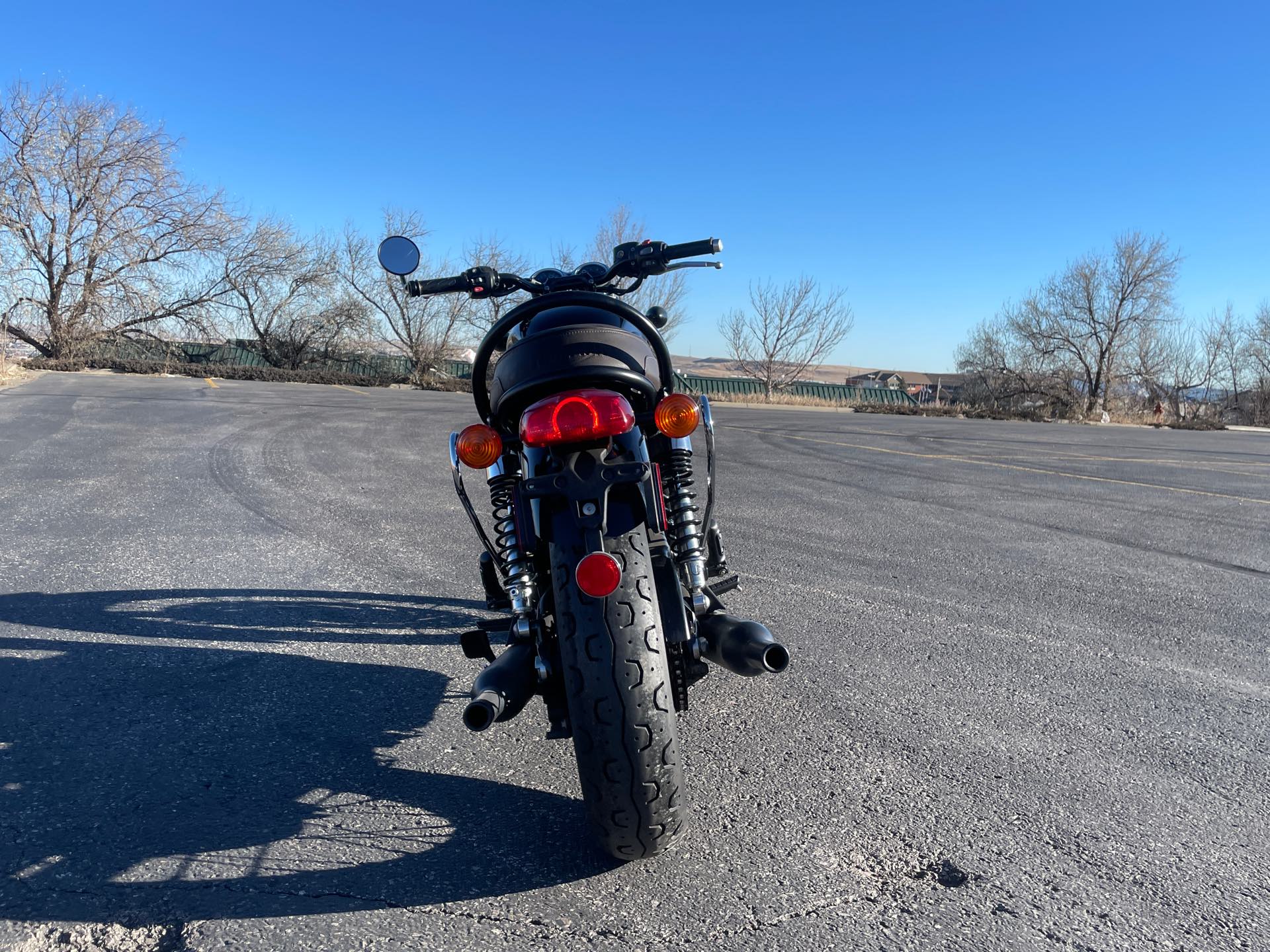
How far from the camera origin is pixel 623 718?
211cm

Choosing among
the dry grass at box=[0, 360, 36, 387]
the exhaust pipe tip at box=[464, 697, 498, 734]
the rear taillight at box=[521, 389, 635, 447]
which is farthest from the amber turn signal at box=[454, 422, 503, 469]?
the dry grass at box=[0, 360, 36, 387]

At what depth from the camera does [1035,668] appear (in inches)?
154

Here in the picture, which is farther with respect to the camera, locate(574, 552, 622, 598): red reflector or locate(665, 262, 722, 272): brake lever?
locate(665, 262, 722, 272): brake lever

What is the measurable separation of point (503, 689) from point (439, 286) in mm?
1984

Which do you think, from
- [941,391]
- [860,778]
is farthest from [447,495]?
[941,391]

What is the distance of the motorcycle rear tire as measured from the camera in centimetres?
212

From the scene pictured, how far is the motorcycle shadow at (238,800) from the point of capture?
7.00 ft

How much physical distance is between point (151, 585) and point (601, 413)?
368cm

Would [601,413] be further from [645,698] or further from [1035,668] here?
[1035,668]

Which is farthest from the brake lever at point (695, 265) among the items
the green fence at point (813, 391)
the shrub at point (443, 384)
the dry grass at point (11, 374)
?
the green fence at point (813, 391)

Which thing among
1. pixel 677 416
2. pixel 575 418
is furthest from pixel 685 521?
pixel 575 418

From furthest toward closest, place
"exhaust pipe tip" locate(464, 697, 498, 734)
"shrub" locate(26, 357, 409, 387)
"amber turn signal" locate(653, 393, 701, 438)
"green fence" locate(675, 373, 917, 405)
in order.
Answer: "green fence" locate(675, 373, 917, 405) < "shrub" locate(26, 357, 409, 387) < "amber turn signal" locate(653, 393, 701, 438) < "exhaust pipe tip" locate(464, 697, 498, 734)

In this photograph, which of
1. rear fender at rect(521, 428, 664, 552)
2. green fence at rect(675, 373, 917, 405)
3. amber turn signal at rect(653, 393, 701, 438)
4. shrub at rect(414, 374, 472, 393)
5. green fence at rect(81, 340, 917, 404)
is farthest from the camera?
green fence at rect(675, 373, 917, 405)

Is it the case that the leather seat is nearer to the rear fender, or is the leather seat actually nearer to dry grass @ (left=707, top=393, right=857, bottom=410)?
the rear fender
